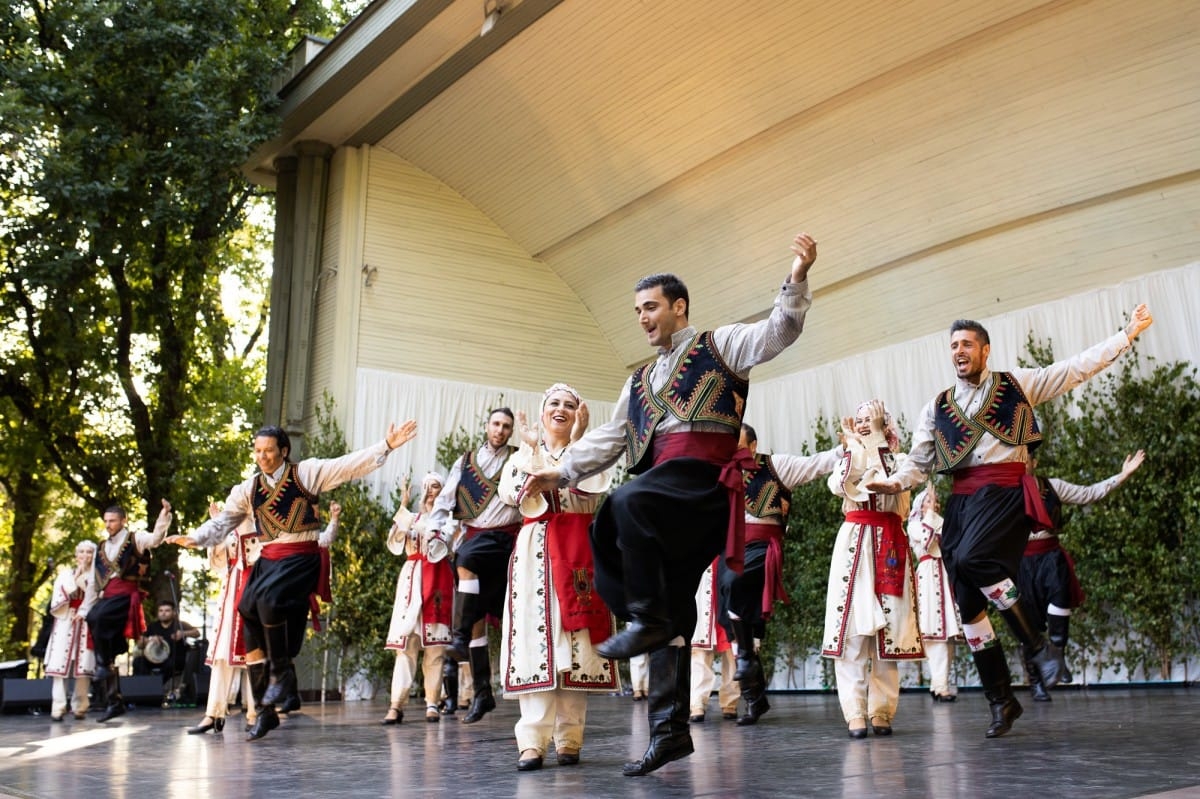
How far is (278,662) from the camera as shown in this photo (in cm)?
594

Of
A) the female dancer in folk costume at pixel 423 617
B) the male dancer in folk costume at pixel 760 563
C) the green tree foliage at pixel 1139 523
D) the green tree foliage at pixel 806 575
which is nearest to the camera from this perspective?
the male dancer in folk costume at pixel 760 563

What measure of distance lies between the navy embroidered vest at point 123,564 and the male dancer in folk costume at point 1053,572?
6576mm

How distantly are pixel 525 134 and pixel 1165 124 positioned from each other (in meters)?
6.30

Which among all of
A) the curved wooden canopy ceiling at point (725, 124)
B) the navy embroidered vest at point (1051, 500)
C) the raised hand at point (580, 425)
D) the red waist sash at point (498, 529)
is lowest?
the red waist sash at point (498, 529)

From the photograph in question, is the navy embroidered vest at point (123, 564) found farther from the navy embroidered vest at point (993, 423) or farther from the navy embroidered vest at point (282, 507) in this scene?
the navy embroidered vest at point (993, 423)

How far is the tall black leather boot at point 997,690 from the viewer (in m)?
4.56

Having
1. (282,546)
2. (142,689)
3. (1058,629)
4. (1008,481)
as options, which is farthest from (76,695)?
(1008,481)

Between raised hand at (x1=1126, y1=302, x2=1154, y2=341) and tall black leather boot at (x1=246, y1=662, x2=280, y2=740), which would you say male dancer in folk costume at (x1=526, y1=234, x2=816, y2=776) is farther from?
tall black leather boot at (x1=246, y1=662, x2=280, y2=740)

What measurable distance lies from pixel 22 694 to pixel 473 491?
6.87 m

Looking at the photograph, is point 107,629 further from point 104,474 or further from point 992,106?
point 992,106

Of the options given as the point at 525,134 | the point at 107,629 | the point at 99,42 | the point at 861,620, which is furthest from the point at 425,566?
the point at 99,42

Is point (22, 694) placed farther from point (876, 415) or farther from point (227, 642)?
point (876, 415)

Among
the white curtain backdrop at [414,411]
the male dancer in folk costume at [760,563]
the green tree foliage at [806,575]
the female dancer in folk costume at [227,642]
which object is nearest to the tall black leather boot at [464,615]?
the female dancer in folk costume at [227,642]

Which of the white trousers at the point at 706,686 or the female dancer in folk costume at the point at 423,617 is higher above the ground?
the female dancer in folk costume at the point at 423,617
